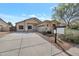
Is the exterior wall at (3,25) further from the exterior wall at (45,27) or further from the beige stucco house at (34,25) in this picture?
the exterior wall at (45,27)

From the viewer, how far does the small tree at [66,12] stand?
11.6ft

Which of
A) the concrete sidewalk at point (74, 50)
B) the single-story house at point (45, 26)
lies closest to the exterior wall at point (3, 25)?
the single-story house at point (45, 26)

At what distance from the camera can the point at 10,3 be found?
11.1ft

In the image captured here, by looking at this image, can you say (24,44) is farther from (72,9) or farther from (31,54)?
(72,9)

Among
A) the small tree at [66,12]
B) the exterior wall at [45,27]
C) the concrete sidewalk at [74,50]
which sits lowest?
the concrete sidewalk at [74,50]

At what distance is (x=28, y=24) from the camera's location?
3775 mm

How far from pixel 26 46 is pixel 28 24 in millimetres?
547

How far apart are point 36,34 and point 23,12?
0.59 m

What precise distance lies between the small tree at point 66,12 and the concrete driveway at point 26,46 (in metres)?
0.63

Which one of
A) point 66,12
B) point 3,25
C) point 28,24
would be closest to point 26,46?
point 28,24

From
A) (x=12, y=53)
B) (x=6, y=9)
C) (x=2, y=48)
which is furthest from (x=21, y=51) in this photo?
(x=6, y=9)

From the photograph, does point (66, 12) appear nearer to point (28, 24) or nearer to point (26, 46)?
point (28, 24)

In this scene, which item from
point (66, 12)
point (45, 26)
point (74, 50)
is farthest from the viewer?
point (45, 26)

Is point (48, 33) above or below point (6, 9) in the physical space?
below
